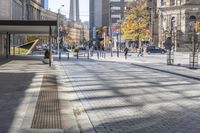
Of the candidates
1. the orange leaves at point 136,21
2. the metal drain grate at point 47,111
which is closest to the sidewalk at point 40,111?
the metal drain grate at point 47,111

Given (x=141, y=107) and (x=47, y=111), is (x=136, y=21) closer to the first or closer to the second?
(x=141, y=107)

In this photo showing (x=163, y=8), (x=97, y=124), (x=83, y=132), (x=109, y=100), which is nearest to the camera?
(x=83, y=132)

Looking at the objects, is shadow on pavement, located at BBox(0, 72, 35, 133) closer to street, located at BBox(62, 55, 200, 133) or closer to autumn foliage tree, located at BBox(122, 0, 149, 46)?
street, located at BBox(62, 55, 200, 133)

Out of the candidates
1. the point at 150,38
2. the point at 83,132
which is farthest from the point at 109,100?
the point at 150,38

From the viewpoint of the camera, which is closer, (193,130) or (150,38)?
(193,130)

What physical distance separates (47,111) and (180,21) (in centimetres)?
10371

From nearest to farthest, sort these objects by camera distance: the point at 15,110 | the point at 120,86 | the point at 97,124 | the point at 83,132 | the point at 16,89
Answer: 1. the point at 83,132
2. the point at 97,124
3. the point at 15,110
4. the point at 16,89
5. the point at 120,86

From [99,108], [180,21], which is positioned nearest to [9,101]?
[99,108]

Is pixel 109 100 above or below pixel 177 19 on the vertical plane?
below

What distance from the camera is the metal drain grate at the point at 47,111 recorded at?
40.2 feet

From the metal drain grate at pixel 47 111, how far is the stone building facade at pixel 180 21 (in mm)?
88743

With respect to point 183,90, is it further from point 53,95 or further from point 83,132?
point 83,132

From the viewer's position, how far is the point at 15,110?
47.5ft

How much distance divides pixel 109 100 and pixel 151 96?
6.68ft
